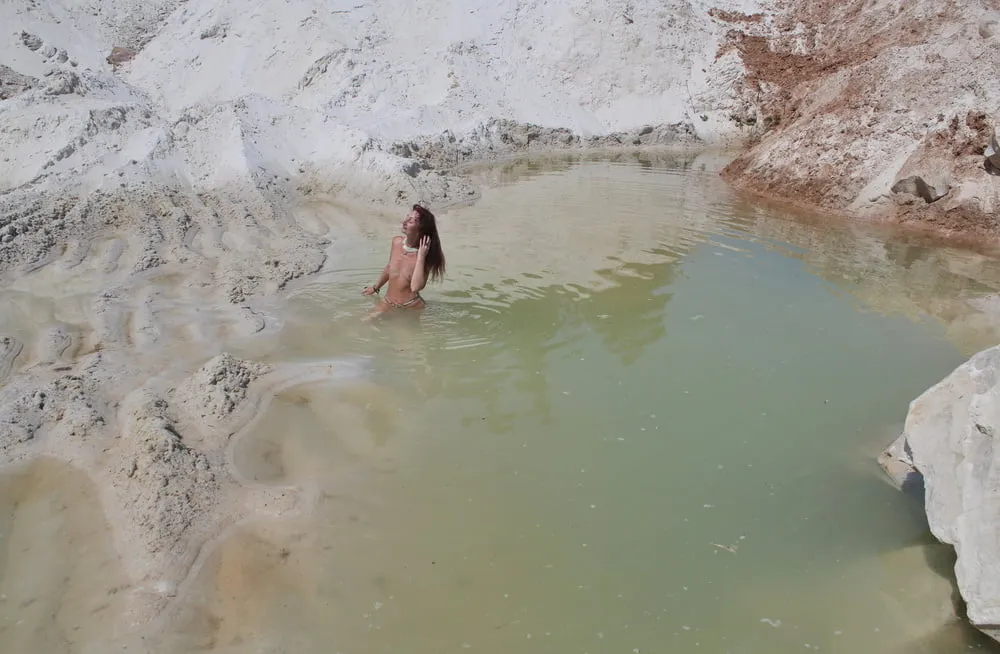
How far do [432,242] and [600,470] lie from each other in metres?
2.85

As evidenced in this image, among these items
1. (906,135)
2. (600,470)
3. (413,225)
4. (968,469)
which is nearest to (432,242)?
(413,225)

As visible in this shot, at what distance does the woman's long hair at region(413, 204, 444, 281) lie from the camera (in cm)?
588

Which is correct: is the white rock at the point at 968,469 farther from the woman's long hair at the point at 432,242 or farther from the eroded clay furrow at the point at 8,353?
the eroded clay furrow at the point at 8,353

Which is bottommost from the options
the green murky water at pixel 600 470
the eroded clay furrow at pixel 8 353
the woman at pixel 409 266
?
the green murky water at pixel 600 470

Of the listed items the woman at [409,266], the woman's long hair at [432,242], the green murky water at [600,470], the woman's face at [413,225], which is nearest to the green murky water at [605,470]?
the green murky water at [600,470]

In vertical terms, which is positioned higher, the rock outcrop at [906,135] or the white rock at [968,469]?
the rock outcrop at [906,135]

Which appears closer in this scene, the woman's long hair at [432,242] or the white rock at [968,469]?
the white rock at [968,469]

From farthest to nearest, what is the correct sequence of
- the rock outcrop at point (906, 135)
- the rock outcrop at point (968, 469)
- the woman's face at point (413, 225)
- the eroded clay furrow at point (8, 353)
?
the rock outcrop at point (906, 135) → the woman's face at point (413, 225) → the eroded clay furrow at point (8, 353) → the rock outcrop at point (968, 469)

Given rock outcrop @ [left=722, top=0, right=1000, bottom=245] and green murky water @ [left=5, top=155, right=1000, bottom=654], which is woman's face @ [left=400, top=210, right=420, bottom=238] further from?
rock outcrop @ [left=722, top=0, right=1000, bottom=245]

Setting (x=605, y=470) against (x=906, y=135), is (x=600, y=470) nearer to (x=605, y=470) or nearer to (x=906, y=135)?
(x=605, y=470)

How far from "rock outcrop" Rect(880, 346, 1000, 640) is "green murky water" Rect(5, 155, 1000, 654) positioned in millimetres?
284

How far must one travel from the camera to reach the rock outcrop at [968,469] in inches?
115

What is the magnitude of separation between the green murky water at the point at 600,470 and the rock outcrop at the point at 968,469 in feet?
0.93

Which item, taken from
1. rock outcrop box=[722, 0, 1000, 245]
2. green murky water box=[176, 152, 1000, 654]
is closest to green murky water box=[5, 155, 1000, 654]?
green murky water box=[176, 152, 1000, 654]
